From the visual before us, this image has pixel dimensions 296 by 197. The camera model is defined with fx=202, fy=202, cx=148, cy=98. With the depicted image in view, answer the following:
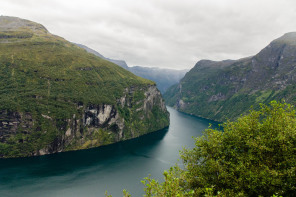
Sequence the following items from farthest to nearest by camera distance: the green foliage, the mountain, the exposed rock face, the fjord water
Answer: the exposed rock face, the mountain, the fjord water, the green foliage

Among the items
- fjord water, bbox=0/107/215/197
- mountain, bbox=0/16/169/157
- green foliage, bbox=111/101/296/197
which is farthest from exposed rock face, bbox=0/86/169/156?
green foliage, bbox=111/101/296/197

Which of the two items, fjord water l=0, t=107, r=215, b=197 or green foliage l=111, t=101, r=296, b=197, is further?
fjord water l=0, t=107, r=215, b=197

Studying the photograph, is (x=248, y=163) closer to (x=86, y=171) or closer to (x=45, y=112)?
(x=86, y=171)

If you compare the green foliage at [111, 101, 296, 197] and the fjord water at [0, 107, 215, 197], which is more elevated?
the green foliage at [111, 101, 296, 197]

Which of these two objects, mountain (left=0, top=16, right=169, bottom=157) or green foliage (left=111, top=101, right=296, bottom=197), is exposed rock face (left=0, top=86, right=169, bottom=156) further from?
green foliage (left=111, top=101, right=296, bottom=197)

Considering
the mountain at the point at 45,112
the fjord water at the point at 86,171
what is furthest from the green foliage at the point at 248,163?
the mountain at the point at 45,112

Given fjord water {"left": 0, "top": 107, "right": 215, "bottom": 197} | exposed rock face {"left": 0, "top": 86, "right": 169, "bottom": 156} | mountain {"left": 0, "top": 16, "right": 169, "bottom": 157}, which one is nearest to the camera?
fjord water {"left": 0, "top": 107, "right": 215, "bottom": 197}

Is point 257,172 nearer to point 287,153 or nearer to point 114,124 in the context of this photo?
point 287,153

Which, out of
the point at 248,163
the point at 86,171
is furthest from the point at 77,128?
the point at 248,163
